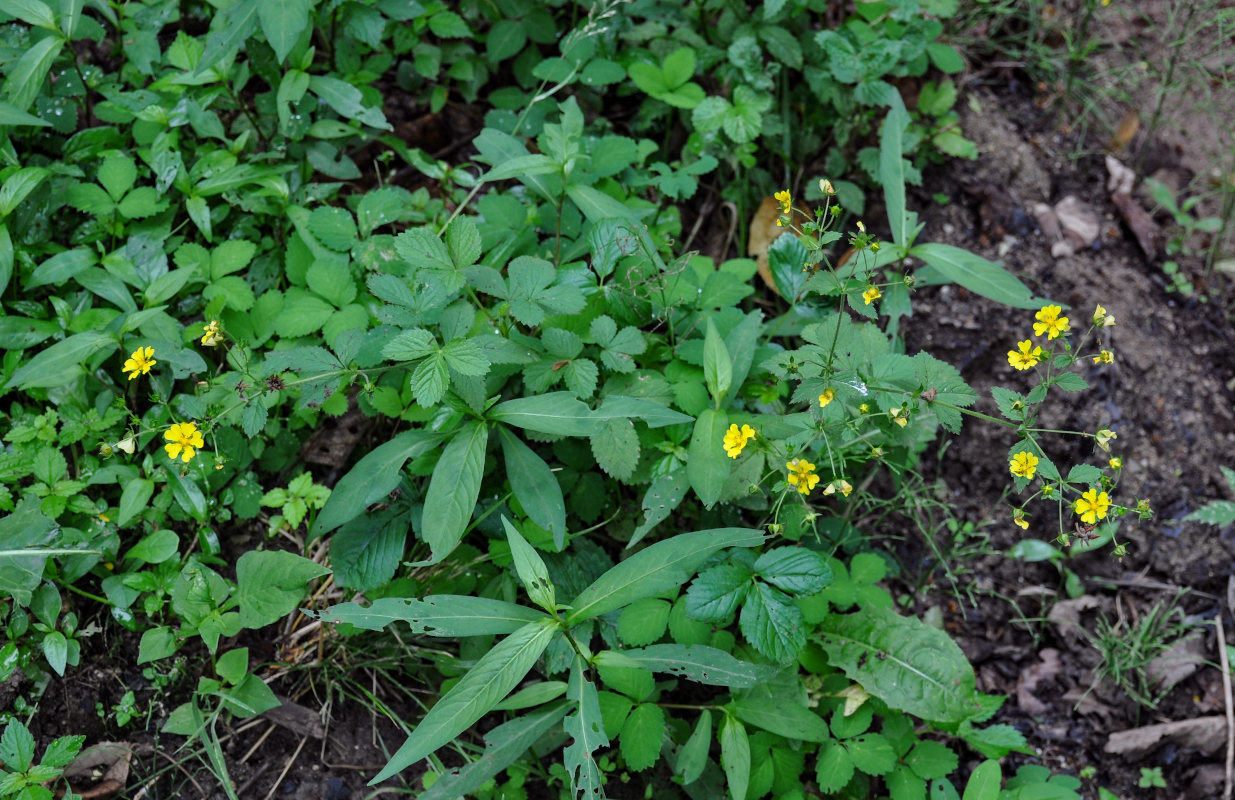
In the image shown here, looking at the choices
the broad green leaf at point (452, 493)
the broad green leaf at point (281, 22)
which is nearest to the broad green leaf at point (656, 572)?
the broad green leaf at point (452, 493)

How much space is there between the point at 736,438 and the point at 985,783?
1161 mm

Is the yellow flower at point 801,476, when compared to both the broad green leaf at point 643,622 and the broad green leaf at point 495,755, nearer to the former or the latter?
the broad green leaf at point 643,622

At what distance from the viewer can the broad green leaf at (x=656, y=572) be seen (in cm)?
199

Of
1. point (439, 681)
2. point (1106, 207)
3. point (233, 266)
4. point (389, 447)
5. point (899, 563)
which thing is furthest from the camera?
point (1106, 207)

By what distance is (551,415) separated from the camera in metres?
2.16

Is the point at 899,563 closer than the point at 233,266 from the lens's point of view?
No

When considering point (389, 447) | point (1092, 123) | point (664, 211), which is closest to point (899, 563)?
point (664, 211)

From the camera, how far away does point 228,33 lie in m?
2.59

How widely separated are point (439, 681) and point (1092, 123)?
11.3ft

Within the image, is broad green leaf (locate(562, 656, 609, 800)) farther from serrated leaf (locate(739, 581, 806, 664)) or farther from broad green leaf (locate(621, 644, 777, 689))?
serrated leaf (locate(739, 581, 806, 664))

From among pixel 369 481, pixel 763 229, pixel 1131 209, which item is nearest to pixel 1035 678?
pixel 763 229

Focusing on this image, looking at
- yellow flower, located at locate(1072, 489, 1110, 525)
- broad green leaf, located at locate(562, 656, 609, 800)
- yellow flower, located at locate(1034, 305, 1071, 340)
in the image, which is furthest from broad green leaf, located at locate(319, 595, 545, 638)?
yellow flower, located at locate(1034, 305, 1071, 340)

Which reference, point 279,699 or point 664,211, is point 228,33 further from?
point 279,699

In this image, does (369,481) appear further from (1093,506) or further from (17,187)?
(1093,506)
